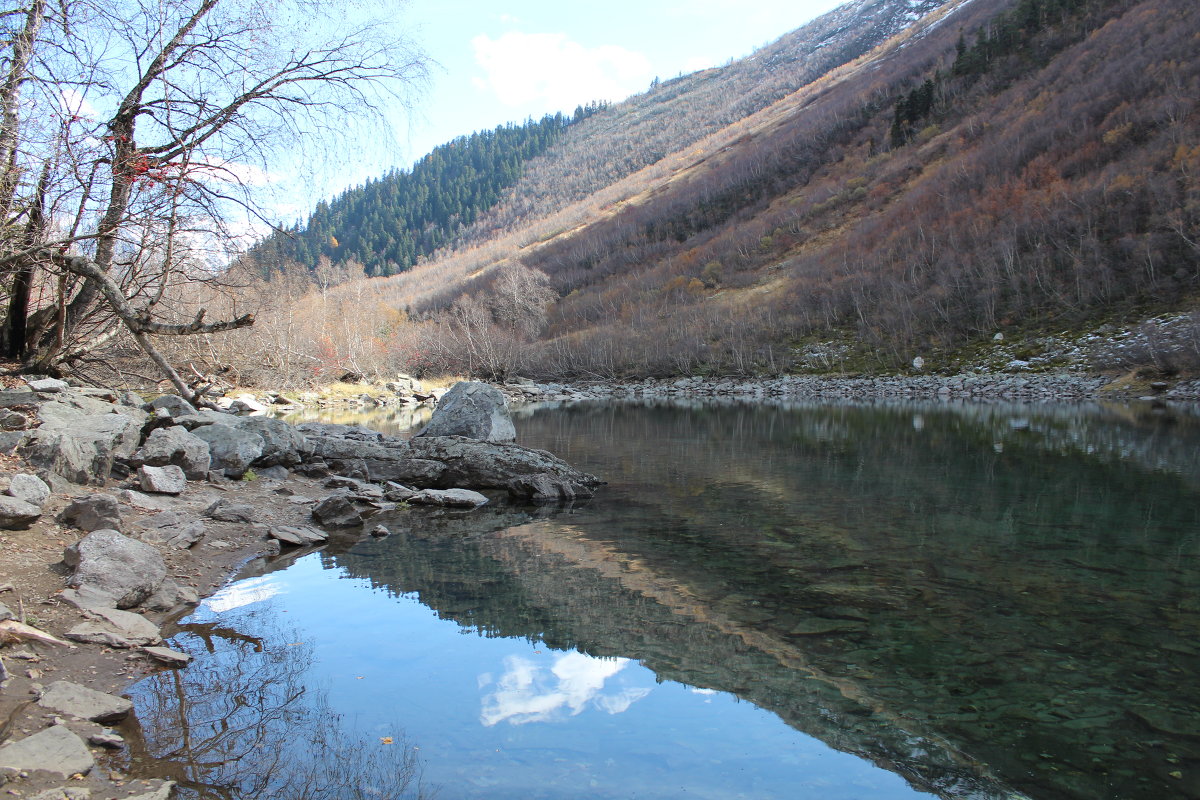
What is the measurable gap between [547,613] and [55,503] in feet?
15.4

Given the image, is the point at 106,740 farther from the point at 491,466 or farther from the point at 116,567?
the point at 491,466

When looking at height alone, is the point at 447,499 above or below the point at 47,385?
below

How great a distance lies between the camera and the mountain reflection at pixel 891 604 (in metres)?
3.93

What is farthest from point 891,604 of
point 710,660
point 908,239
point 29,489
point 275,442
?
point 908,239

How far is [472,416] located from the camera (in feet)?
51.7

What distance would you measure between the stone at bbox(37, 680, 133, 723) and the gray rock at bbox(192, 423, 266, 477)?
708cm

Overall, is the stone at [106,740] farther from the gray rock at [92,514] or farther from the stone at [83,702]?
the gray rock at [92,514]

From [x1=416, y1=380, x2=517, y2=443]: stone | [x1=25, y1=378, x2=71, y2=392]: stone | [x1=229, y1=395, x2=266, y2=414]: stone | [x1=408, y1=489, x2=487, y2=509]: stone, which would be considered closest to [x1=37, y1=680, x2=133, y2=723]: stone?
[x1=25, y1=378, x2=71, y2=392]: stone

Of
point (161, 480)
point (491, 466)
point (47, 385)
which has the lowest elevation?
point (491, 466)

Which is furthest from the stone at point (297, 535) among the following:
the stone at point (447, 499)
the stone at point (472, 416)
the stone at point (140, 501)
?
the stone at point (472, 416)

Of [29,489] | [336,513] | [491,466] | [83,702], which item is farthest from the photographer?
[491,466]

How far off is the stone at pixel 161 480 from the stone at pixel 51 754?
18.5 feet

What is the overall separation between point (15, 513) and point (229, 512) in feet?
9.42

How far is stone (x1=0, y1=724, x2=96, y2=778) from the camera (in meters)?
3.00
